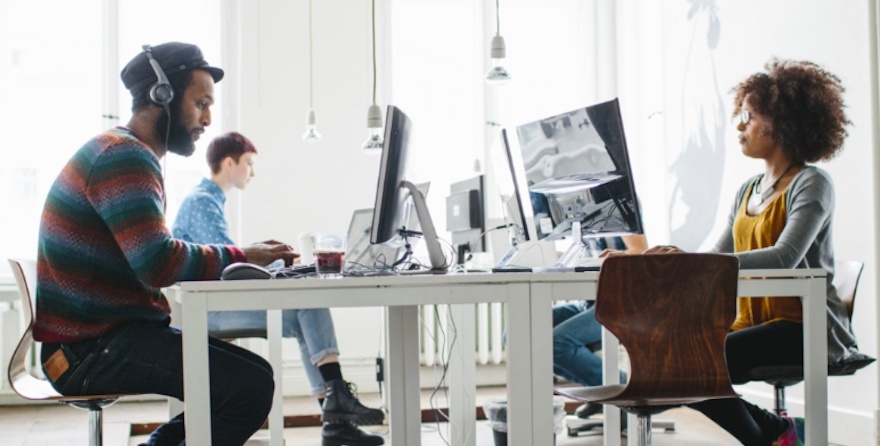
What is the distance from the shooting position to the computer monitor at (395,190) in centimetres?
202

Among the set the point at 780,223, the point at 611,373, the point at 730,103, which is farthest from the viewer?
the point at 730,103

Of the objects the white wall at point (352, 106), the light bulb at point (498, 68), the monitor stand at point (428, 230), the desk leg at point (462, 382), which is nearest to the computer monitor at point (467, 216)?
the desk leg at point (462, 382)

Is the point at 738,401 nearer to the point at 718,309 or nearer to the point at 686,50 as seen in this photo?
the point at 718,309

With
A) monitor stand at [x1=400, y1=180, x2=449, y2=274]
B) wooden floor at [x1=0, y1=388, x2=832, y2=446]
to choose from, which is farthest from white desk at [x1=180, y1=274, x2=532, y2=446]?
wooden floor at [x1=0, y1=388, x2=832, y2=446]

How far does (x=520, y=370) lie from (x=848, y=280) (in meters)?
1.25

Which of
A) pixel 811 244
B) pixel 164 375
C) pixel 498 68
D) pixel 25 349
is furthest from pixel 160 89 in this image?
pixel 498 68

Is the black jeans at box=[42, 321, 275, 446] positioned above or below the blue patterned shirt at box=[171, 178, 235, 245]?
below

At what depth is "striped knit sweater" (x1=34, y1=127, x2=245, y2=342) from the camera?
1.83 metres

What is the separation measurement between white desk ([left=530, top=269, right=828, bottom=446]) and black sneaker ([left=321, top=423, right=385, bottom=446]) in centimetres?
176

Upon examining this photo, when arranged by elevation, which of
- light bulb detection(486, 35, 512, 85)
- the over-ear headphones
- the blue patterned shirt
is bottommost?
the blue patterned shirt

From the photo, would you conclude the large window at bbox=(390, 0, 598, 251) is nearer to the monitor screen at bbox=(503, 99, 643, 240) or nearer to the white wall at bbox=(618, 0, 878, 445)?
the white wall at bbox=(618, 0, 878, 445)

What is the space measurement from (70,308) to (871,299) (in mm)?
2670

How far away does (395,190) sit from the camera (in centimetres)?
213

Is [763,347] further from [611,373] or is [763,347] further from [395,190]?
[395,190]
